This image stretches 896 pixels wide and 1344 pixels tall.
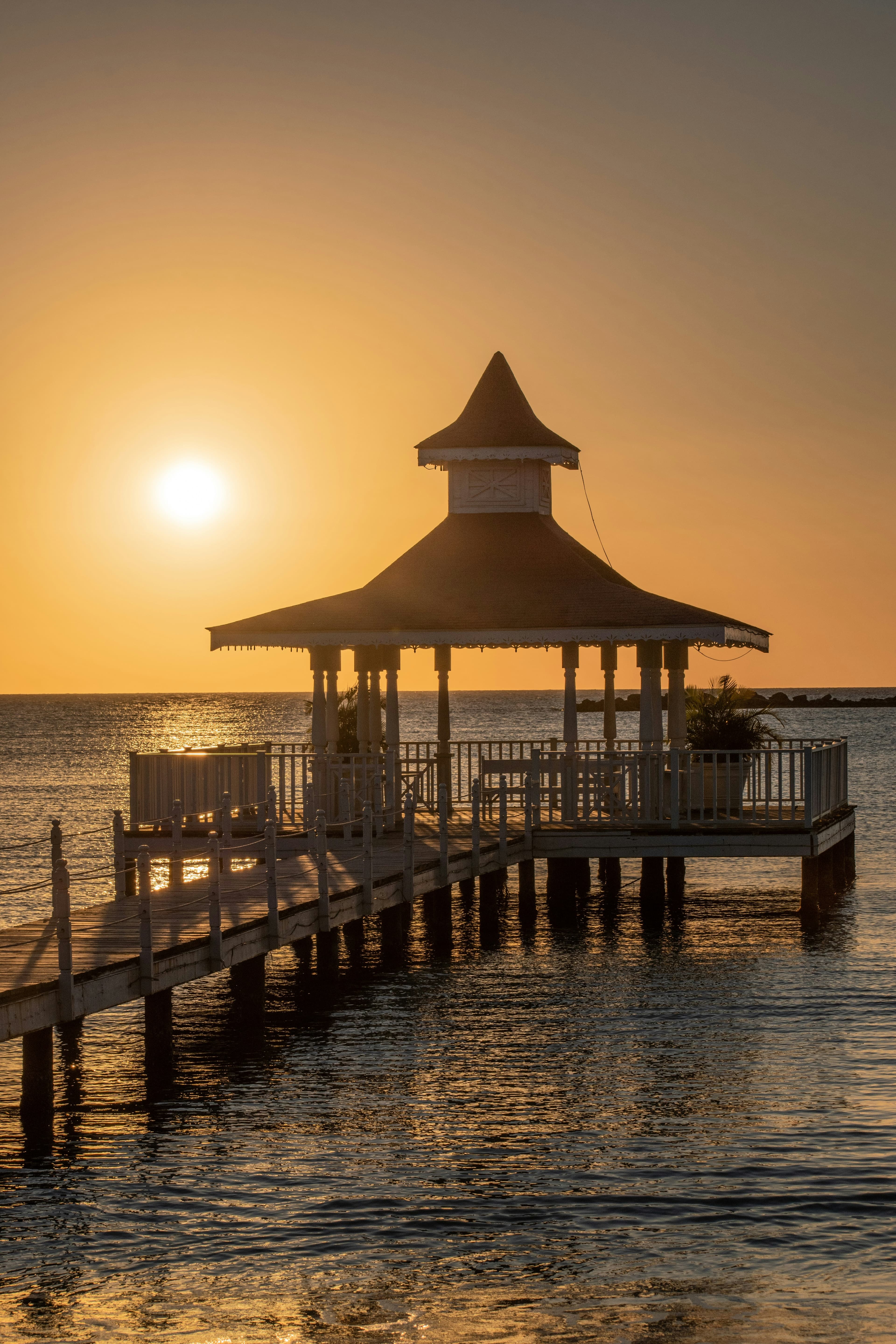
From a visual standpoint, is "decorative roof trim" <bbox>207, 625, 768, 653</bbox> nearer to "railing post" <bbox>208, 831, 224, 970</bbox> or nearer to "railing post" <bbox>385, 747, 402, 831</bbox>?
"railing post" <bbox>385, 747, 402, 831</bbox>

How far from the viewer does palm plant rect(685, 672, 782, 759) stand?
41.8m

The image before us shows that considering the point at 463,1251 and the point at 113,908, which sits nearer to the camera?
the point at 463,1251

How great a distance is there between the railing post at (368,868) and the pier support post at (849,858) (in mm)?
15497

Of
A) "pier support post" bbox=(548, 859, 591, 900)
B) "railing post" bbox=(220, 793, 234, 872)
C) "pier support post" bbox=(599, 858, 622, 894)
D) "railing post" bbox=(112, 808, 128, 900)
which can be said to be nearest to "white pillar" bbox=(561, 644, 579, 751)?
"pier support post" bbox=(548, 859, 591, 900)

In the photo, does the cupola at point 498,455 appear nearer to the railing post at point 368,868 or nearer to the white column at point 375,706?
the white column at point 375,706

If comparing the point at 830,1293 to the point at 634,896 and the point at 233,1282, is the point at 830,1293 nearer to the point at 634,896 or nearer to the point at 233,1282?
the point at 233,1282

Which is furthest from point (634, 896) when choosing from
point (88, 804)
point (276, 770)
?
point (88, 804)

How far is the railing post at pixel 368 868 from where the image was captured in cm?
2011

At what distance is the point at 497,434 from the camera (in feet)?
97.8

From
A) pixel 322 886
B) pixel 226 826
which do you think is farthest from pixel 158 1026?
pixel 226 826

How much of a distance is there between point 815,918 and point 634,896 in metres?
6.36

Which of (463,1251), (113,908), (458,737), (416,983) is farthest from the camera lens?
(458,737)

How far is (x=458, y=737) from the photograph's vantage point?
458 ft

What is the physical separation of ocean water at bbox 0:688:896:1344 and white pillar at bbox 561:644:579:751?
153 inches
